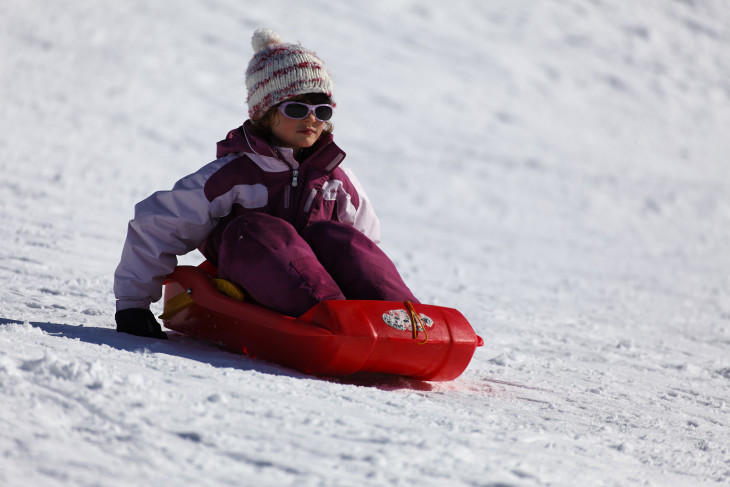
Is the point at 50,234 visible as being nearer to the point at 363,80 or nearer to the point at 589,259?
the point at 589,259

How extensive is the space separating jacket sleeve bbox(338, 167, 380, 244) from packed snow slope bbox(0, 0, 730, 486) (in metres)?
0.63

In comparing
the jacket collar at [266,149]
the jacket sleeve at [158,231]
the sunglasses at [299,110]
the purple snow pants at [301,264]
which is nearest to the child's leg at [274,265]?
the purple snow pants at [301,264]

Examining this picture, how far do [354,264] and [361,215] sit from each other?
432mm

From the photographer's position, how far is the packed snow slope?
1.66 meters

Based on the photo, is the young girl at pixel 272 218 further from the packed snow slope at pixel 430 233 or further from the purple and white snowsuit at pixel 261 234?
the packed snow slope at pixel 430 233

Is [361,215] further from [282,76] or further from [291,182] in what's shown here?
[282,76]

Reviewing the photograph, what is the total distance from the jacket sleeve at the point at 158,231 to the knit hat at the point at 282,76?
0.96ft

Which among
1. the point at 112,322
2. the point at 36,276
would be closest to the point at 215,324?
the point at 112,322

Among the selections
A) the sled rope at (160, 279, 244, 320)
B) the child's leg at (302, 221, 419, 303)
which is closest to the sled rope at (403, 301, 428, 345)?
the child's leg at (302, 221, 419, 303)

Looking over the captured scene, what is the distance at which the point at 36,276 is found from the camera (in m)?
3.46

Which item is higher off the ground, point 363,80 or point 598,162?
point 363,80

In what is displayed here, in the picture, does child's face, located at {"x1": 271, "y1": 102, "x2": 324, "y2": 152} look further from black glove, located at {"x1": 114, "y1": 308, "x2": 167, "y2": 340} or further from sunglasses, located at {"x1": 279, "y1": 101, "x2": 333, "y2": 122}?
black glove, located at {"x1": 114, "y1": 308, "x2": 167, "y2": 340}

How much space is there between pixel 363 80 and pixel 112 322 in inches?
409

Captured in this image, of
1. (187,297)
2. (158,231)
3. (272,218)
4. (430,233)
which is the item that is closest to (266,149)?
(272,218)
